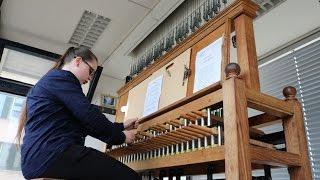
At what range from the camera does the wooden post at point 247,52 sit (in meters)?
1.38

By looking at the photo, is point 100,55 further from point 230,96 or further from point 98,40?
point 230,96

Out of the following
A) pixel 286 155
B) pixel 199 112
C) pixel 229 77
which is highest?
pixel 229 77

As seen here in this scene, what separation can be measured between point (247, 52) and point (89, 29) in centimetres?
224

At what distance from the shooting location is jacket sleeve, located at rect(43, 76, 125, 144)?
1.35 m

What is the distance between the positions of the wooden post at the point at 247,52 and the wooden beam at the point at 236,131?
0.74 ft

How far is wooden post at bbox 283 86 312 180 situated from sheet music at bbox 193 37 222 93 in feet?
1.20

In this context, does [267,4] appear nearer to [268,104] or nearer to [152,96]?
[152,96]

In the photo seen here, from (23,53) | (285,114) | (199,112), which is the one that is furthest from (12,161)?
(285,114)

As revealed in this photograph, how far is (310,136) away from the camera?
2.37m

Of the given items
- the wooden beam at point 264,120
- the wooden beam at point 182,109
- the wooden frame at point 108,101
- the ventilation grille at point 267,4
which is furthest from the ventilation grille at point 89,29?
the wooden beam at point 264,120

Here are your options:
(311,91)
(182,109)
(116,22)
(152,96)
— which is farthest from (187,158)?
(116,22)

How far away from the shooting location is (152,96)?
2174mm

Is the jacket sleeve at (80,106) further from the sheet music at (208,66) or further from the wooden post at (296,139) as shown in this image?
the wooden post at (296,139)

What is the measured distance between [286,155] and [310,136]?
4.22ft
